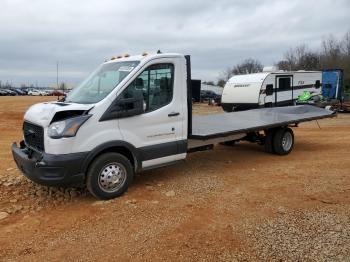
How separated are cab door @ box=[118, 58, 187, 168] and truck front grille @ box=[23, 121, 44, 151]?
1195 millimetres

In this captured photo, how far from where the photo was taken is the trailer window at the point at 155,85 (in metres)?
6.74

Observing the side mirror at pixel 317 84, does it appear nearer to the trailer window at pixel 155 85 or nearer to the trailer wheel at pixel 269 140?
the trailer wheel at pixel 269 140

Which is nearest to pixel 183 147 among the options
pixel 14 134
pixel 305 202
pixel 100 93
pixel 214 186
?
pixel 214 186

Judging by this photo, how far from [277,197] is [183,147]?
6.20ft

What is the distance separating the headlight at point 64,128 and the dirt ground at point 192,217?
114 centimetres

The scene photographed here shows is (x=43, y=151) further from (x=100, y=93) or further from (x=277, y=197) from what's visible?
(x=277, y=197)

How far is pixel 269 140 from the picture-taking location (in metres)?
9.92

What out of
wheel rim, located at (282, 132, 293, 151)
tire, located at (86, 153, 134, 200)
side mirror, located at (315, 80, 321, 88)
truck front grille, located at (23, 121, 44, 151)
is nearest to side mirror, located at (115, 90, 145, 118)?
tire, located at (86, 153, 134, 200)

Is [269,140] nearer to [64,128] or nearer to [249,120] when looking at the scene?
[249,120]

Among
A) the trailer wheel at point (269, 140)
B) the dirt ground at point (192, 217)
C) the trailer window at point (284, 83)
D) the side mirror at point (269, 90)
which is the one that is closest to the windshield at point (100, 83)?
the dirt ground at point (192, 217)

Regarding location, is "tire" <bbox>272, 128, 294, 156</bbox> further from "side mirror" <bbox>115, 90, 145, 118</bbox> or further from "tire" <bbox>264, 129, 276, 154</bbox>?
"side mirror" <bbox>115, 90, 145, 118</bbox>

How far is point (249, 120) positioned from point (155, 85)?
3.52m

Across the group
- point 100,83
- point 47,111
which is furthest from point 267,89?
point 47,111

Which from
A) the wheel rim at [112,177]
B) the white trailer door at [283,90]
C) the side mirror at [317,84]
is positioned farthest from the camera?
the side mirror at [317,84]
